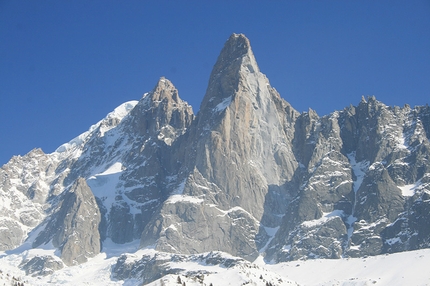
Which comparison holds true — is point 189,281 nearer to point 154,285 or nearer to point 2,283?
point 154,285

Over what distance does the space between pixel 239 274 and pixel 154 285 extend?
109ft

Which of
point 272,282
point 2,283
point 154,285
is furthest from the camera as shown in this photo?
point 272,282

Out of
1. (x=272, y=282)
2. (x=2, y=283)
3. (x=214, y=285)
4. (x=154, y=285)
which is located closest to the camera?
(x=2, y=283)

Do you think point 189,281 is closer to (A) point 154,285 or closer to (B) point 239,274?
(A) point 154,285

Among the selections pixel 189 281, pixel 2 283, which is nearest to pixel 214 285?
pixel 189 281

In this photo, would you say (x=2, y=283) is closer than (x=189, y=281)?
Yes

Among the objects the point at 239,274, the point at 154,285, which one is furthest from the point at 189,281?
the point at 239,274

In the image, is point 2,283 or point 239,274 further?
point 239,274

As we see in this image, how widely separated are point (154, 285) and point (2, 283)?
32.7 metres

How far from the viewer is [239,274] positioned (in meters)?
199

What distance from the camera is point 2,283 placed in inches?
5881

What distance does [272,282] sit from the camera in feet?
641

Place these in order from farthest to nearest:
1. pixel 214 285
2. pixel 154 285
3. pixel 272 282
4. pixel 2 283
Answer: pixel 272 282
pixel 214 285
pixel 154 285
pixel 2 283

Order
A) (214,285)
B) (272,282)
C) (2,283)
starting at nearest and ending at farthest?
1. (2,283)
2. (214,285)
3. (272,282)
